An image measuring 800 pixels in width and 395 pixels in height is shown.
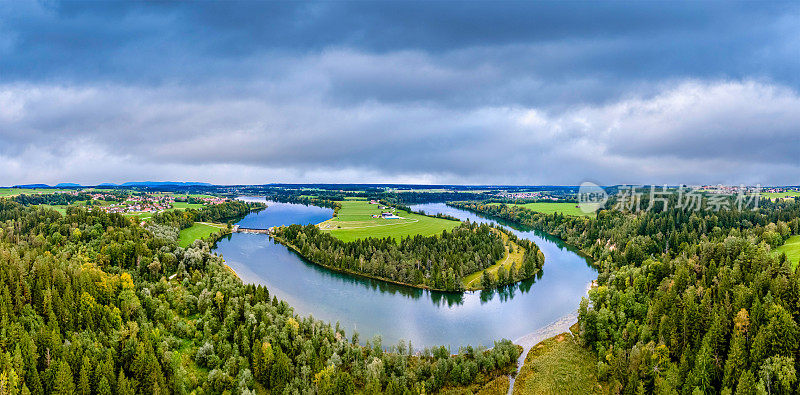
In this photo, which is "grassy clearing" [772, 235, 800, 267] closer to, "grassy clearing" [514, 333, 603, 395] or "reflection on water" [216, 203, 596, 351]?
"reflection on water" [216, 203, 596, 351]

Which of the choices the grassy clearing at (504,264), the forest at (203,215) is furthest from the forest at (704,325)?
the forest at (203,215)

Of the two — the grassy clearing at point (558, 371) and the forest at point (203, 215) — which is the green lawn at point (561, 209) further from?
the forest at point (203, 215)

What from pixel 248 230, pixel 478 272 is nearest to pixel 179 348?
pixel 478 272

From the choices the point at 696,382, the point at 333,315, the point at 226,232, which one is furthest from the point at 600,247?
the point at 226,232

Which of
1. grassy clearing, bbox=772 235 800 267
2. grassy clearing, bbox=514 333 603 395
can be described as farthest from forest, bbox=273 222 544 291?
grassy clearing, bbox=772 235 800 267

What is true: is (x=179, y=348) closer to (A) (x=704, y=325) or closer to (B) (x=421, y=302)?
(B) (x=421, y=302)

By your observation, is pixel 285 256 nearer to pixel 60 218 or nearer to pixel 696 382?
pixel 60 218
